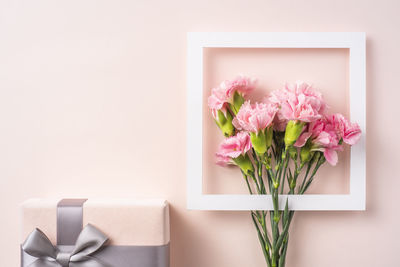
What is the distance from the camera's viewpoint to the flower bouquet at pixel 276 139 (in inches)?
29.7

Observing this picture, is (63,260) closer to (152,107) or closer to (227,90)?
(152,107)

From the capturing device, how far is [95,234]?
76 cm

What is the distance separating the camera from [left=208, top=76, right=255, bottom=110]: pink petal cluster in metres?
0.79

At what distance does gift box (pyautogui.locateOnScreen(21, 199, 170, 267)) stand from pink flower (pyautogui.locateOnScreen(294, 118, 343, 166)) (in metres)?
0.33

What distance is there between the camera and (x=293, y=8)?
0.85 m

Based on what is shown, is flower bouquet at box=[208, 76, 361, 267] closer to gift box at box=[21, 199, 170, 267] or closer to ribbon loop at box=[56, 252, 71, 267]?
gift box at box=[21, 199, 170, 267]

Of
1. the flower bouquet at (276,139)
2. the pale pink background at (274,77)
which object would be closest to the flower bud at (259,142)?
the flower bouquet at (276,139)

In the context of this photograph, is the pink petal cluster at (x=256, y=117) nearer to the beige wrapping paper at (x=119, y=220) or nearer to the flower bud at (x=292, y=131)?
the flower bud at (x=292, y=131)

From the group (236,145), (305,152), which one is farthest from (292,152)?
(236,145)

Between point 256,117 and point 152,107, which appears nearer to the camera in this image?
point 256,117

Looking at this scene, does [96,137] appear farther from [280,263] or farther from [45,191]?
[280,263]

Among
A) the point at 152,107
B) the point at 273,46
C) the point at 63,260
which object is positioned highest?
the point at 273,46

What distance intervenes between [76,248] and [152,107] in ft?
1.10

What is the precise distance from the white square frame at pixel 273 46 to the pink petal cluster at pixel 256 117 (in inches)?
4.2
